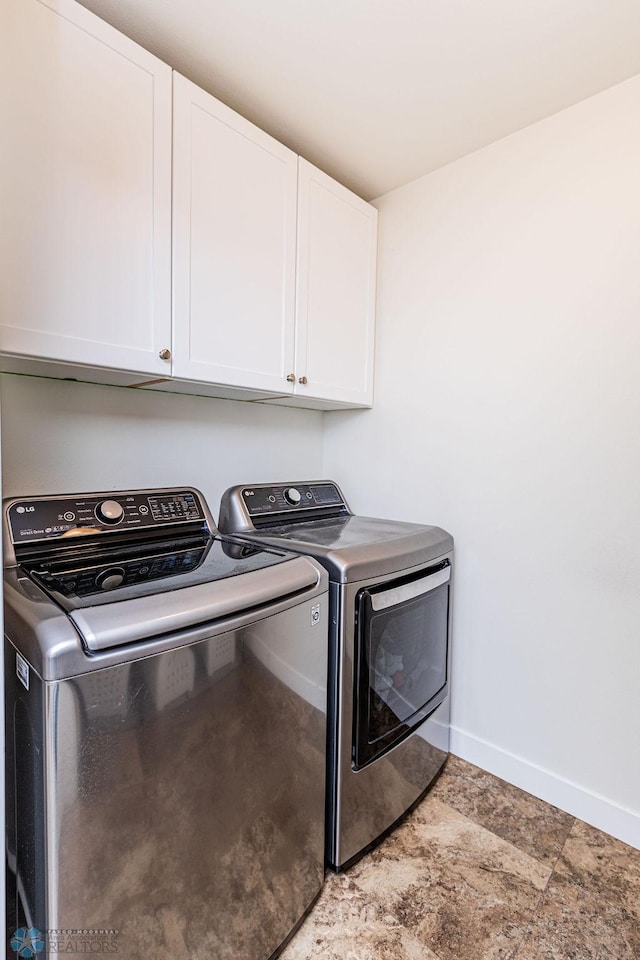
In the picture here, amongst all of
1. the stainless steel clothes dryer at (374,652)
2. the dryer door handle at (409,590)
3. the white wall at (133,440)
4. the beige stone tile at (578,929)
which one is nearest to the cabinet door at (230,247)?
the white wall at (133,440)

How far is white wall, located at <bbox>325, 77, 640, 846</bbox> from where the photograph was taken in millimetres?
1489

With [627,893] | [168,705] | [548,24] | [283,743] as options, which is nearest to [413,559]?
[283,743]

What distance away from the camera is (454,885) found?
4.35 ft

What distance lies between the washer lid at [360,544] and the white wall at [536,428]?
27cm

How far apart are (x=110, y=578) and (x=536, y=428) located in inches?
56.8

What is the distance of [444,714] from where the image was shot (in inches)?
71.6

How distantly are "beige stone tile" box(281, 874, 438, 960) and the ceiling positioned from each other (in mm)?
2378

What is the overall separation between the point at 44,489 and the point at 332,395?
1.10 m

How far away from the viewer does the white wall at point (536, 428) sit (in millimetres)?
1489

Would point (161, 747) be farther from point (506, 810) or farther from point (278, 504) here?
point (506, 810)

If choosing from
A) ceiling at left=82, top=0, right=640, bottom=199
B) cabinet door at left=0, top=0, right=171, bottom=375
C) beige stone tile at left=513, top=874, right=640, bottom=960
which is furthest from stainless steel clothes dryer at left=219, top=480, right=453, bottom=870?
ceiling at left=82, top=0, right=640, bottom=199

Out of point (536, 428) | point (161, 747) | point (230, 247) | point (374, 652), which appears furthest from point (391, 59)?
point (161, 747)

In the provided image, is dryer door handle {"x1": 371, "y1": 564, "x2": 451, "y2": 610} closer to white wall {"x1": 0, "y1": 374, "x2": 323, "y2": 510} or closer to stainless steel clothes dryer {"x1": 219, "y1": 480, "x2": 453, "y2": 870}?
stainless steel clothes dryer {"x1": 219, "y1": 480, "x2": 453, "y2": 870}

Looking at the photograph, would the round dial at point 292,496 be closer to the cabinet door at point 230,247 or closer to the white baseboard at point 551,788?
the cabinet door at point 230,247
